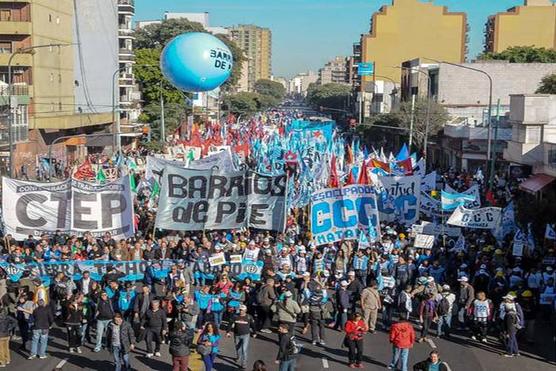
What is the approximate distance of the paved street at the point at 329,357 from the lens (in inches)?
569

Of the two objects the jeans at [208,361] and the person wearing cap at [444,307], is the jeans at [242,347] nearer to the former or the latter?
the jeans at [208,361]

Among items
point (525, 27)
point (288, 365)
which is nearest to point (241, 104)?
point (525, 27)

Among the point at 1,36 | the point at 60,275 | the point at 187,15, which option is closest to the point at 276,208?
the point at 60,275

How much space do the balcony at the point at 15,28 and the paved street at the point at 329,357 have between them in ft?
121

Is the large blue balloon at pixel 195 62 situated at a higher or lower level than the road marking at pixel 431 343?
higher

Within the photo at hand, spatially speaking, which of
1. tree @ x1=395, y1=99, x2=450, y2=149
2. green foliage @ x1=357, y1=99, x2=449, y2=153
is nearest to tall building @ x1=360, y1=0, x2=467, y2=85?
green foliage @ x1=357, y1=99, x2=449, y2=153

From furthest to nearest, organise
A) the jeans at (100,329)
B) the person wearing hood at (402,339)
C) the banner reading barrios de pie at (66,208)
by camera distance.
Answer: the banner reading barrios de pie at (66,208), the jeans at (100,329), the person wearing hood at (402,339)

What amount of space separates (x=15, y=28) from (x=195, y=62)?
26926 millimetres

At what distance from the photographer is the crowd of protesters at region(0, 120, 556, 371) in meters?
14.2

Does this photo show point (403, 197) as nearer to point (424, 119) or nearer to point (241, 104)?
point (424, 119)

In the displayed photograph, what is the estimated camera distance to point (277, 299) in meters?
16.0

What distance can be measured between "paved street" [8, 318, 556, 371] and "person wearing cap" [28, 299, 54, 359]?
216 millimetres

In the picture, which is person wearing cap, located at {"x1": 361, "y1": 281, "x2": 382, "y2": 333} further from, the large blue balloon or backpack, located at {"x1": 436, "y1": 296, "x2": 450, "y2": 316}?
the large blue balloon

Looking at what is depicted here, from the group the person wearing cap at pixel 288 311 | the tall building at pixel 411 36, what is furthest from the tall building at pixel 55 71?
the tall building at pixel 411 36
